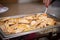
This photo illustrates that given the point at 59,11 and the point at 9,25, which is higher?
the point at 9,25

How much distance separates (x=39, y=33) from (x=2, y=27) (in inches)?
7.8

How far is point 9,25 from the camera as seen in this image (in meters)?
0.69

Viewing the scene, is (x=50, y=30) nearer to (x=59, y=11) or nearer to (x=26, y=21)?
(x=26, y=21)

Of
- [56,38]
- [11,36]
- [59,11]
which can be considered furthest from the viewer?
[59,11]

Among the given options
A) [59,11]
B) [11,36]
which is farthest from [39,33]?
[59,11]

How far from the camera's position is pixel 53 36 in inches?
25.4

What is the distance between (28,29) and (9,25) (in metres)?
0.12

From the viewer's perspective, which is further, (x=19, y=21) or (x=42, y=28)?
(x=19, y=21)

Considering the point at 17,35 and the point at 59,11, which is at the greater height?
the point at 17,35

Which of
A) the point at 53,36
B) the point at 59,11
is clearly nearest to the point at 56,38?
the point at 53,36

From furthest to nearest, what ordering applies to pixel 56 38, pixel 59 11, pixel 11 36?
pixel 59 11
pixel 56 38
pixel 11 36

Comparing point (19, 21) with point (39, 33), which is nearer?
point (39, 33)

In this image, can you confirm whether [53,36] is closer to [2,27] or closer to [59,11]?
[2,27]

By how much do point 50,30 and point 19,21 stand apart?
21 centimetres
